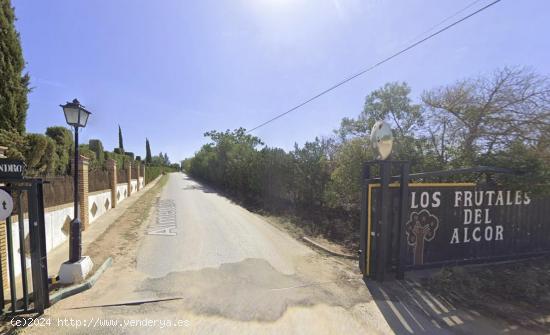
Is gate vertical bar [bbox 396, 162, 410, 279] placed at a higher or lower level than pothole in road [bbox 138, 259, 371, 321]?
higher

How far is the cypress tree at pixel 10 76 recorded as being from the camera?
809 cm

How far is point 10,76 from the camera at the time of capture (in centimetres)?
834

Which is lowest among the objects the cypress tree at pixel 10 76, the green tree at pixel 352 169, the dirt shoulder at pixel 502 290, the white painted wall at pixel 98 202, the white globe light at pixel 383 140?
the dirt shoulder at pixel 502 290

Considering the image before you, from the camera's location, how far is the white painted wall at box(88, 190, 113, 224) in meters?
9.82

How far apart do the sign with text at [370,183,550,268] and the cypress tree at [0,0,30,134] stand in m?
10.6

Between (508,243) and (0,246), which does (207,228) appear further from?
(508,243)

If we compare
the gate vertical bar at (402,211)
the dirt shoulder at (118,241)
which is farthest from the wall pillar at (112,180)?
the gate vertical bar at (402,211)

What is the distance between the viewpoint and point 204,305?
3975 millimetres

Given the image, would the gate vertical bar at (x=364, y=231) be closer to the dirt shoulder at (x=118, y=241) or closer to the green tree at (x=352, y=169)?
the green tree at (x=352, y=169)

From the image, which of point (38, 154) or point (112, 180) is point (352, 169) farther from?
point (112, 180)

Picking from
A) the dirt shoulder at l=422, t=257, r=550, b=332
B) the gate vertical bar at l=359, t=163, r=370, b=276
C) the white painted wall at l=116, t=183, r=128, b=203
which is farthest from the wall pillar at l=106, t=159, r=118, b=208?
the dirt shoulder at l=422, t=257, r=550, b=332

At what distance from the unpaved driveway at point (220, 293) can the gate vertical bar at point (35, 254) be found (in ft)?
0.81

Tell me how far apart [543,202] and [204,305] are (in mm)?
7568

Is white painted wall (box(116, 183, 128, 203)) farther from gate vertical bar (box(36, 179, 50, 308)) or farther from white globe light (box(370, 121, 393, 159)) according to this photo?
white globe light (box(370, 121, 393, 159))
